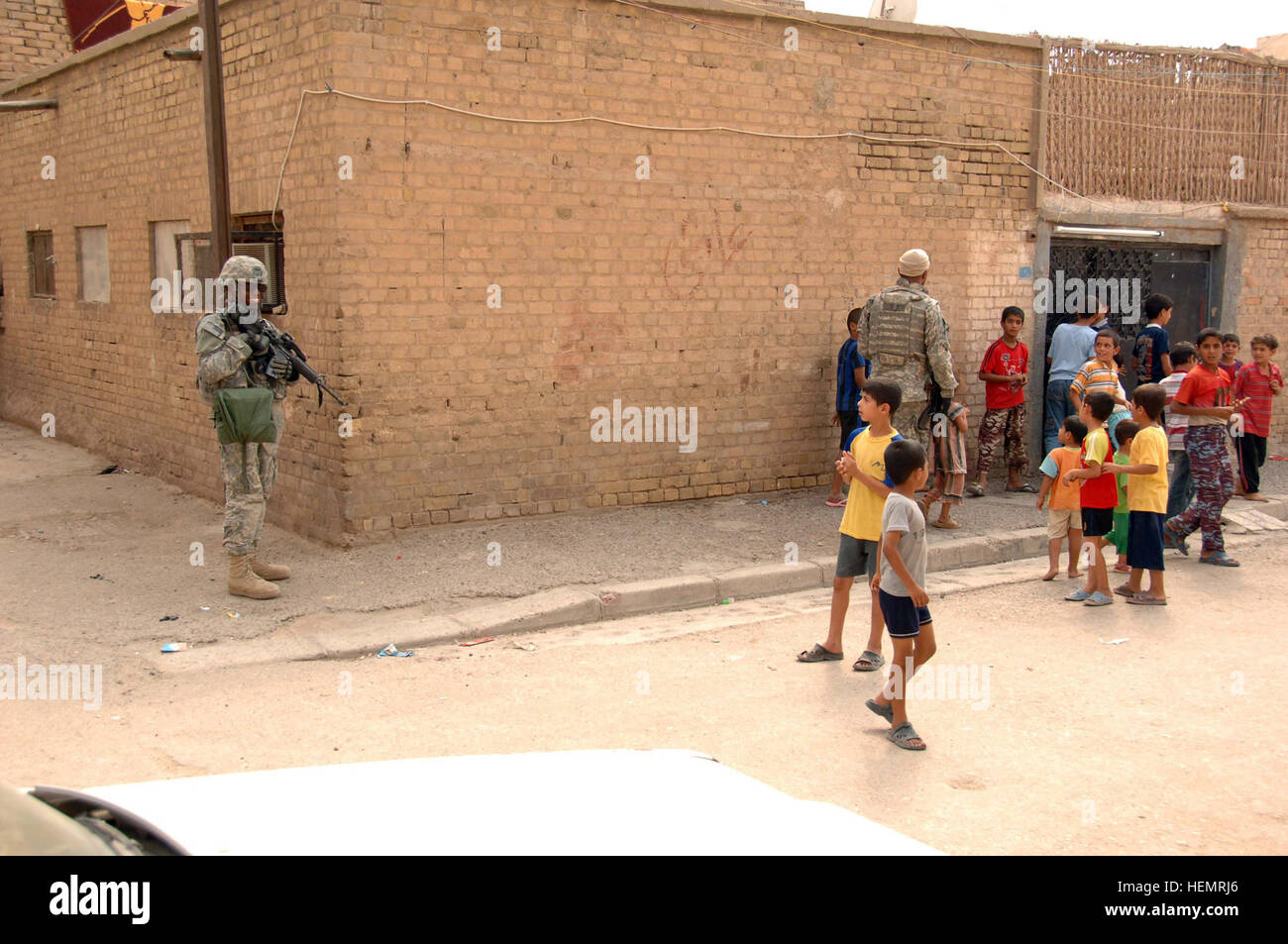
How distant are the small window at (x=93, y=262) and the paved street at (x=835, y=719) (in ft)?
24.3

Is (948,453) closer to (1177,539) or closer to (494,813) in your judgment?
(1177,539)

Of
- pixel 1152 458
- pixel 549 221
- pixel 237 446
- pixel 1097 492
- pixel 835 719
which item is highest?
pixel 549 221

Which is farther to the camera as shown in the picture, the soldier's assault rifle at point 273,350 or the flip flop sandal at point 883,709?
the soldier's assault rifle at point 273,350

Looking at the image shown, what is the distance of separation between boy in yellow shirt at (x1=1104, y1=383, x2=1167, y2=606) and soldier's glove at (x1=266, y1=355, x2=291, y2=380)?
207 inches

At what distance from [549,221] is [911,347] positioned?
2.85 meters

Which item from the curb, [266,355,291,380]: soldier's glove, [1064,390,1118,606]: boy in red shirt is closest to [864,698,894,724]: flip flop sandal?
the curb

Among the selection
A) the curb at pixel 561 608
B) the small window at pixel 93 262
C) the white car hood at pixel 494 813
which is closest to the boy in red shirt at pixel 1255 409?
the curb at pixel 561 608

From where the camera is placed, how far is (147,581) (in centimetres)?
748

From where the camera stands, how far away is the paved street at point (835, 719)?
4445 mm

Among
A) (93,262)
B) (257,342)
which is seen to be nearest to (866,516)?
(257,342)

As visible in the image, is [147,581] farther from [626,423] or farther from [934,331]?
[934,331]

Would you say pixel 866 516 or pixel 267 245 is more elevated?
pixel 267 245

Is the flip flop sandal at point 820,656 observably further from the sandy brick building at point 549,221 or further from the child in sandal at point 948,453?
the sandy brick building at point 549,221

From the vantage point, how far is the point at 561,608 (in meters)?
7.03
